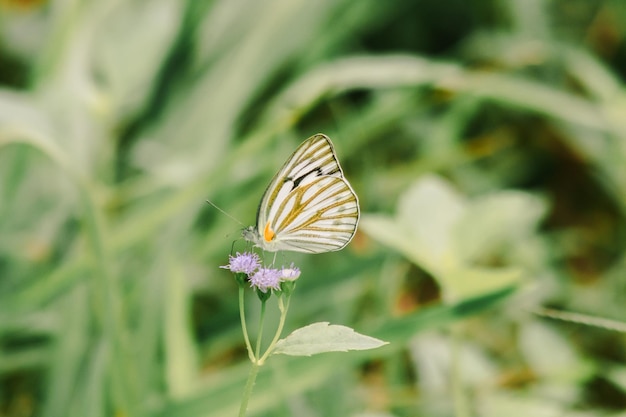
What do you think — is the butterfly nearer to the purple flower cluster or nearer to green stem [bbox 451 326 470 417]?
the purple flower cluster

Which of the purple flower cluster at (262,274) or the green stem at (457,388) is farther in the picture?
the green stem at (457,388)

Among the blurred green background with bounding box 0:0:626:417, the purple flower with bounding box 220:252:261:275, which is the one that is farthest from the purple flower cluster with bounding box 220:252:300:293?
the blurred green background with bounding box 0:0:626:417

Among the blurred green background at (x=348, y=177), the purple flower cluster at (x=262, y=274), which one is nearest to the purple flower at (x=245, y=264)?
the purple flower cluster at (x=262, y=274)

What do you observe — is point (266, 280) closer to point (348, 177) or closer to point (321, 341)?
point (321, 341)

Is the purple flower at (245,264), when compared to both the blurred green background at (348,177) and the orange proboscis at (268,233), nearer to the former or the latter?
the orange proboscis at (268,233)

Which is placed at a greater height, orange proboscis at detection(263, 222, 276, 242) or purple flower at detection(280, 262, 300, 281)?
orange proboscis at detection(263, 222, 276, 242)

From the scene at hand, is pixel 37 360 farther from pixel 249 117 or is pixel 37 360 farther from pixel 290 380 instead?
pixel 249 117
